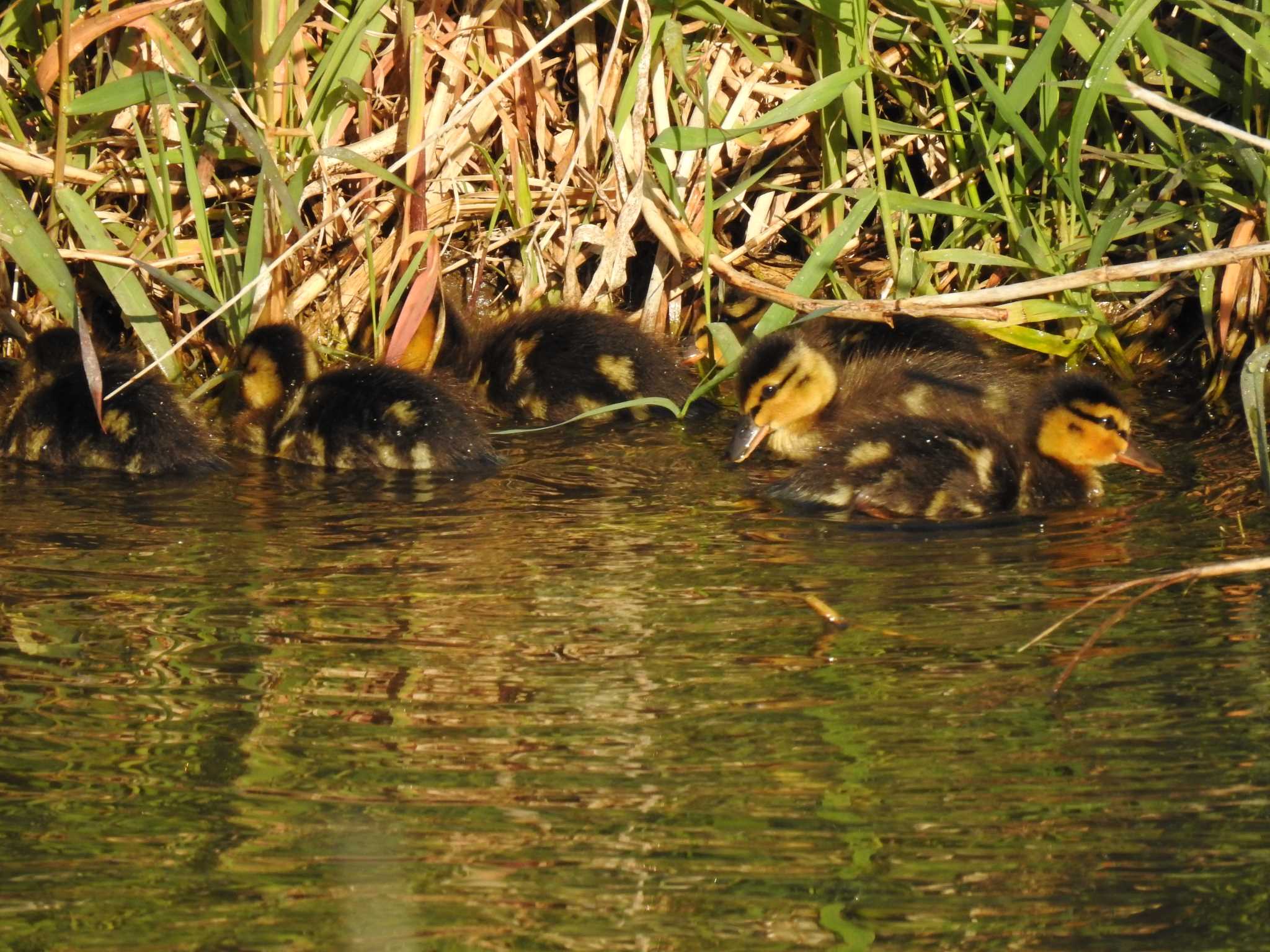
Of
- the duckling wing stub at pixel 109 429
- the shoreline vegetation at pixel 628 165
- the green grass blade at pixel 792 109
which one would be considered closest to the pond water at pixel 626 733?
the duckling wing stub at pixel 109 429

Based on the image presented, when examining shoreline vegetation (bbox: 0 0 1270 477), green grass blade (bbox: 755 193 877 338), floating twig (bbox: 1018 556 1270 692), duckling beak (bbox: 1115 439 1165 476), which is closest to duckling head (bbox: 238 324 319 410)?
shoreline vegetation (bbox: 0 0 1270 477)

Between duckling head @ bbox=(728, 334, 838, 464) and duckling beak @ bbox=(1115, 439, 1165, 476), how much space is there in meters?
0.64

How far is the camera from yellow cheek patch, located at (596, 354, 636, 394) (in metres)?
4.18

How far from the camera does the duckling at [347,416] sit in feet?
12.6

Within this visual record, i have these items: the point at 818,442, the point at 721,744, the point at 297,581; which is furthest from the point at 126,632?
the point at 818,442

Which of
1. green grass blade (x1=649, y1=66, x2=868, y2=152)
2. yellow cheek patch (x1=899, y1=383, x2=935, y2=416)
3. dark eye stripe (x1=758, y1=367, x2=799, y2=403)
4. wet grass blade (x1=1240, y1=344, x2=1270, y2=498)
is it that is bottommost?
yellow cheek patch (x1=899, y1=383, x2=935, y2=416)

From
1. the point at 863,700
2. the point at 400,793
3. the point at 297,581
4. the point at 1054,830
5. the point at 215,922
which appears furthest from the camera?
the point at 297,581

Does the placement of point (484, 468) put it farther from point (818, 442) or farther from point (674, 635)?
point (674, 635)

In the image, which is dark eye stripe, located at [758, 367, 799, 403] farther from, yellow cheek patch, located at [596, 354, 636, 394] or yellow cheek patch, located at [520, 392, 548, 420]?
yellow cheek patch, located at [520, 392, 548, 420]

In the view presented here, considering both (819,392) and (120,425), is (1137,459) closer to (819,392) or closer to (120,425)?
(819,392)

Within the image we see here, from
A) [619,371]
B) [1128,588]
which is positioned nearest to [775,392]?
[619,371]

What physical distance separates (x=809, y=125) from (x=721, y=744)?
103 inches

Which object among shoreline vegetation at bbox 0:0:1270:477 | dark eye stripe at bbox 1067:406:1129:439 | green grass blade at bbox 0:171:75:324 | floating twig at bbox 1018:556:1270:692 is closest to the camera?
floating twig at bbox 1018:556:1270:692

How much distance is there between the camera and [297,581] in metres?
3.02
